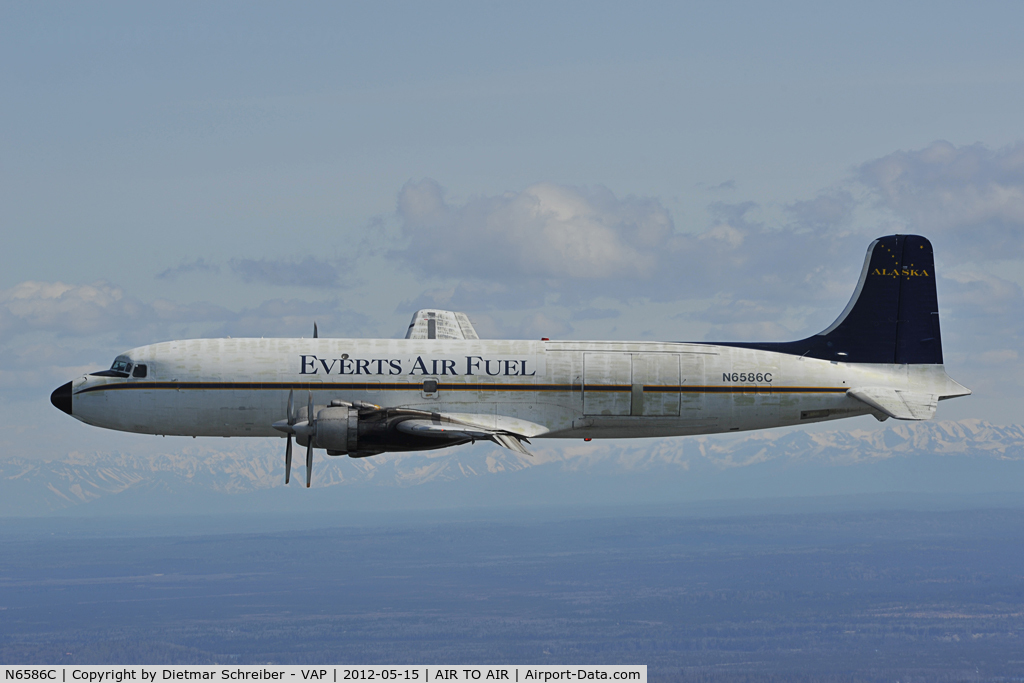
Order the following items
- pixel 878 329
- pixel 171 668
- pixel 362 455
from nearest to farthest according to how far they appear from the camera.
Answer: pixel 362 455 < pixel 878 329 < pixel 171 668

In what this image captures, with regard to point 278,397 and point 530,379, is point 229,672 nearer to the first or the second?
point 278,397

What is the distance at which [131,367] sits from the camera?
3925 centimetres

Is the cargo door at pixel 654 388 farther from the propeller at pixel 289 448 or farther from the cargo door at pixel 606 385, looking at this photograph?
the propeller at pixel 289 448

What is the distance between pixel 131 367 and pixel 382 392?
32.8ft

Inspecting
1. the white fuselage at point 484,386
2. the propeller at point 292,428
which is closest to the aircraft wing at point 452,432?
the white fuselage at point 484,386

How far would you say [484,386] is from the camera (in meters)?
38.9

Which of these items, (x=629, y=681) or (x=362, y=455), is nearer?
(x=362, y=455)

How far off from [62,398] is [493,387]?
17.3 meters

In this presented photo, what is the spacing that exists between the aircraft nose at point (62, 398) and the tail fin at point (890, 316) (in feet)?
95.0

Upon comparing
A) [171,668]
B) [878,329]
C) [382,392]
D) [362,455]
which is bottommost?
[171,668]

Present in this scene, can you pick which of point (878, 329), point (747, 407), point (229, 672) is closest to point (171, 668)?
point (229, 672)

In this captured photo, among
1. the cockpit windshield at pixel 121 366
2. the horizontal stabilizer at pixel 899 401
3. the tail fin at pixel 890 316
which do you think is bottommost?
the horizontal stabilizer at pixel 899 401

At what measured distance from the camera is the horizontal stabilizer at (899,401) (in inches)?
1539
